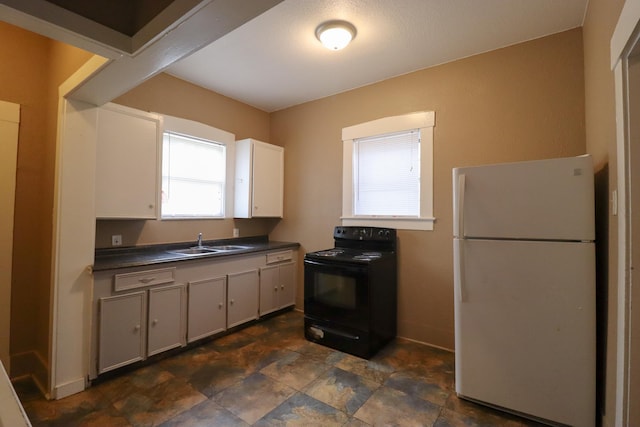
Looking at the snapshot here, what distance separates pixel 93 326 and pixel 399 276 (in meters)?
2.64

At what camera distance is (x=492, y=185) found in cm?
190

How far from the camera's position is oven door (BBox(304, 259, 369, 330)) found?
8.54 feet

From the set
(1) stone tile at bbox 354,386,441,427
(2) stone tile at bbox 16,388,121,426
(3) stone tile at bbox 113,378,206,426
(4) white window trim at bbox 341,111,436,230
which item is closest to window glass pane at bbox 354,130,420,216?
(4) white window trim at bbox 341,111,436,230

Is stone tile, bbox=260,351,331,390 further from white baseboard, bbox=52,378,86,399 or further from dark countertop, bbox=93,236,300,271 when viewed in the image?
white baseboard, bbox=52,378,86,399

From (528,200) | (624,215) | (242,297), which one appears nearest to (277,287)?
(242,297)

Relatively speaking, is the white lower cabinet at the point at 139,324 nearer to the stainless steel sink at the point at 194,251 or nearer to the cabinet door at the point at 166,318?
the cabinet door at the point at 166,318

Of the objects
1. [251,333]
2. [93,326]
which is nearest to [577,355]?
[251,333]

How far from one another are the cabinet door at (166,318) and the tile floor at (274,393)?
0.15 metres

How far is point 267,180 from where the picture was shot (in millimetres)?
3764

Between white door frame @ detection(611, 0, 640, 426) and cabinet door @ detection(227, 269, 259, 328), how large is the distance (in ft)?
9.22

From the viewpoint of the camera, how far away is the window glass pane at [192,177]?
10.0 feet

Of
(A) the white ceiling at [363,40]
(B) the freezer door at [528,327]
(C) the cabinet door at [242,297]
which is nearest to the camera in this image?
(B) the freezer door at [528,327]

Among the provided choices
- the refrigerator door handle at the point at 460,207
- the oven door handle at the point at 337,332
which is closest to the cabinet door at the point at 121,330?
the oven door handle at the point at 337,332

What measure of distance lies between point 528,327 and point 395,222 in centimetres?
151
